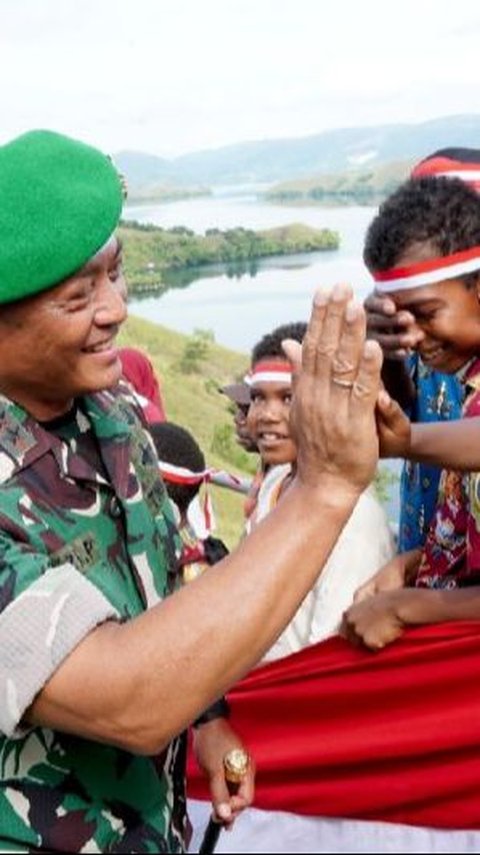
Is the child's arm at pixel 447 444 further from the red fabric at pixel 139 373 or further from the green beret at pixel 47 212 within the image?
the red fabric at pixel 139 373

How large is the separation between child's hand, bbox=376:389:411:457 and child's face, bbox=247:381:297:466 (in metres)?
1.79

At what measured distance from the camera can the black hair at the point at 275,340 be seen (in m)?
4.08

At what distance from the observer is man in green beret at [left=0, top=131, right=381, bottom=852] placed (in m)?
1.37

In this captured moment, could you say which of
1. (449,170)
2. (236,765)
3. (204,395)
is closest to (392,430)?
(236,765)

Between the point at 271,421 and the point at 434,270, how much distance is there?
4.30 ft

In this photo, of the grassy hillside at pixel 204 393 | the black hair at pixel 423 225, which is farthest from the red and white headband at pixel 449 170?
the grassy hillside at pixel 204 393

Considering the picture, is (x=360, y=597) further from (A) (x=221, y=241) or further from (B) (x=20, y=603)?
(A) (x=221, y=241)

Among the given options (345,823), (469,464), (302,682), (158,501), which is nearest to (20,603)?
(158,501)

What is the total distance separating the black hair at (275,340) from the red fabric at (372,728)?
1452 millimetres

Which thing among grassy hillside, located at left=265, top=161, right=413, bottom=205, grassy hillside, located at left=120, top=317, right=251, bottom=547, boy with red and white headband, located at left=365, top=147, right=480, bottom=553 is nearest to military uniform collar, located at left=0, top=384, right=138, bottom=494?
boy with red and white headband, located at left=365, top=147, right=480, bottom=553

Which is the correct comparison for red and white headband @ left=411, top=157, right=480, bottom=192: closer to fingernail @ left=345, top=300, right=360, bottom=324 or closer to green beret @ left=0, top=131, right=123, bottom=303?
green beret @ left=0, top=131, right=123, bottom=303

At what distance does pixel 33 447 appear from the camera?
1.70m

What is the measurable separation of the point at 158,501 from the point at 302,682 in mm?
1092

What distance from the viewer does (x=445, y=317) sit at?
105 inches
